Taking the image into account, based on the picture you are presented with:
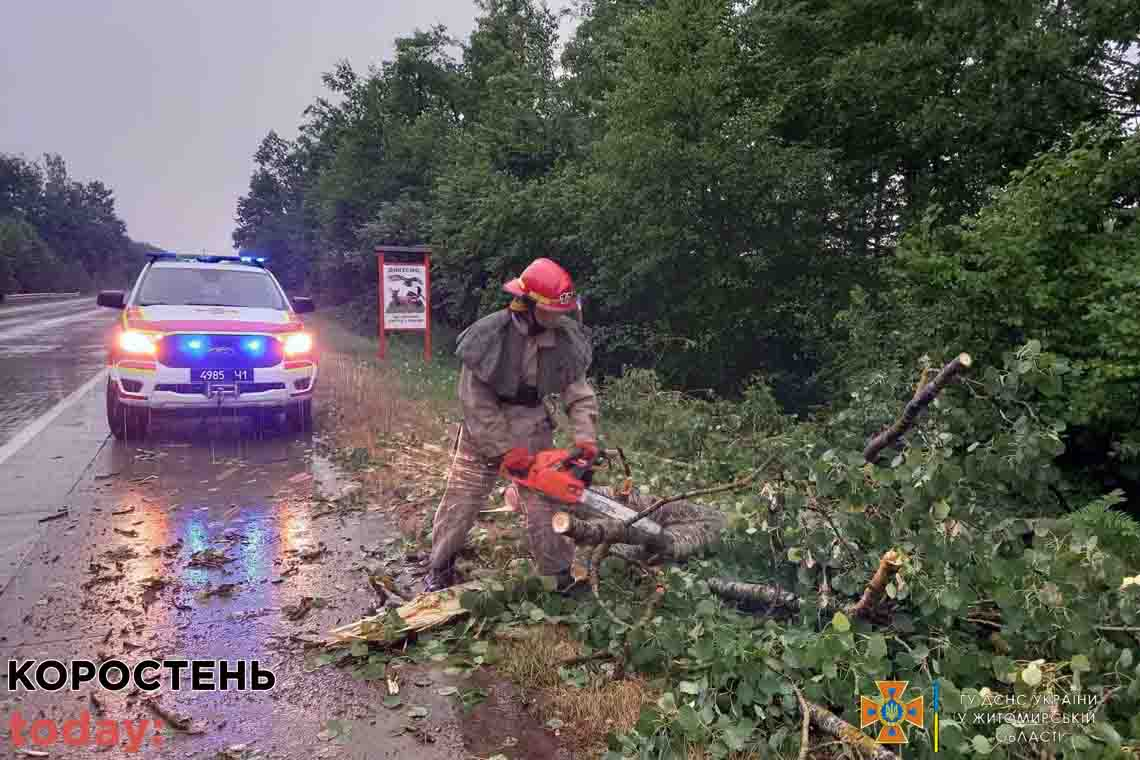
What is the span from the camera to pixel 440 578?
4590 millimetres

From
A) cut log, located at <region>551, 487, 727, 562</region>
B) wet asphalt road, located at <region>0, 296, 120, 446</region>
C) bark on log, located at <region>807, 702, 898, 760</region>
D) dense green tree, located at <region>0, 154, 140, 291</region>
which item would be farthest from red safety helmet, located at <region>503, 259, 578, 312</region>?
dense green tree, located at <region>0, 154, 140, 291</region>

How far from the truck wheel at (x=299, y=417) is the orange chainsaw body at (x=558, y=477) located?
549 cm

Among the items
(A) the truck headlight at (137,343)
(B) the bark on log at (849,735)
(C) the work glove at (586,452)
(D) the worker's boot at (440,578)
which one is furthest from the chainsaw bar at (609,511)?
(A) the truck headlight at (137,343)

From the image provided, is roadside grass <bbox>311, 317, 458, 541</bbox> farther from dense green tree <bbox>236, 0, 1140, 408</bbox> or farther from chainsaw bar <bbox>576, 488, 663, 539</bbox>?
dense green tree <bbox>236, 0, 1140, 408</bbox>

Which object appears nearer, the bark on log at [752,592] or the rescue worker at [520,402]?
the bark on log at [752,592]

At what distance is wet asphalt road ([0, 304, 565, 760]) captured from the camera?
319 cm

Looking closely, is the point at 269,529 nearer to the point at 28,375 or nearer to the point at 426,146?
the point at 28,375

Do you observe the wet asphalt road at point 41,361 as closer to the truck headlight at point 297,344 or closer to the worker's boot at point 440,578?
the truck headlight at point 297,344

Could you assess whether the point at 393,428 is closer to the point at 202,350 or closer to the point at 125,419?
the point at 202,350

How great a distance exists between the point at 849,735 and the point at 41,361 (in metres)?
16.8

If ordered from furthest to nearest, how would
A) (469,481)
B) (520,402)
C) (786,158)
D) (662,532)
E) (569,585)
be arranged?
(786,158)
(469,481)
(520,402)
(569,585)
(662,532)

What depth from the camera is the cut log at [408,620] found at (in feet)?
12.7

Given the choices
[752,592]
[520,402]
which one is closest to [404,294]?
[520,402]

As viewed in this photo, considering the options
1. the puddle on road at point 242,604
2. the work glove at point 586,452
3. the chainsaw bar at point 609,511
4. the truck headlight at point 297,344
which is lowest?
the puddle on road at point 242,604
